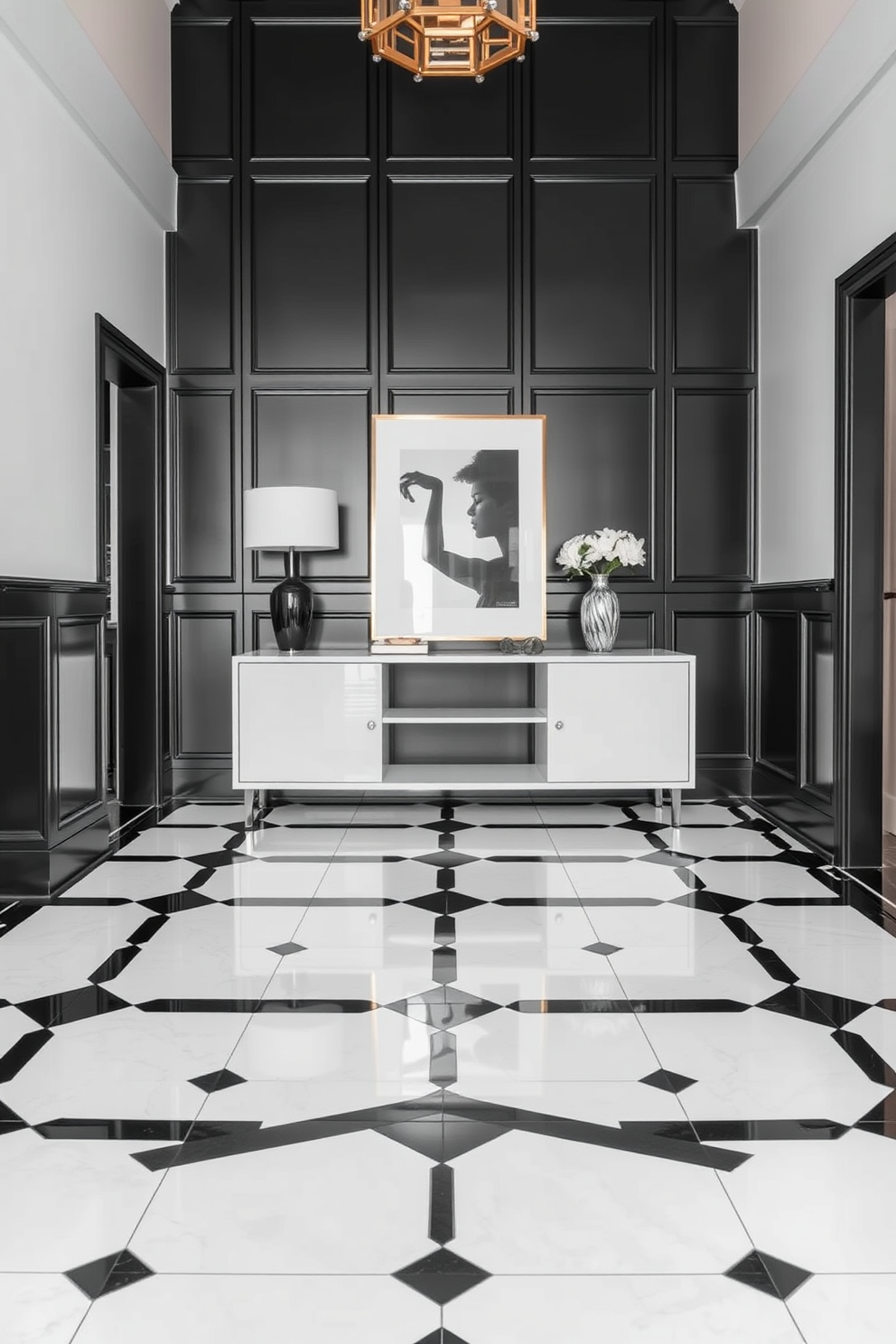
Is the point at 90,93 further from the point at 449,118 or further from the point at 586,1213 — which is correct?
the point at 586,1213

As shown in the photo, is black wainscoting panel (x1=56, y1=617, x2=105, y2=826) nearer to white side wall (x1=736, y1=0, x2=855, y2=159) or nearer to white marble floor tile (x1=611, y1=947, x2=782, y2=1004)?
white marble floor tile (x1=611, y1=947, x2=782, y2=1004)

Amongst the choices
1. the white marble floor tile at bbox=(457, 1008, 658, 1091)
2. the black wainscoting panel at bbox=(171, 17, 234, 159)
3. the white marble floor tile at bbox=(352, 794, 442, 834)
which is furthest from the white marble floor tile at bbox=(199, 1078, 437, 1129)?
the black wainscoting panel at bbox=(171, 17, 234, 159)

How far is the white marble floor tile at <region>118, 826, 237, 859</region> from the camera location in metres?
4.03

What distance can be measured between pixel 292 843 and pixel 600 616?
1.67 metres

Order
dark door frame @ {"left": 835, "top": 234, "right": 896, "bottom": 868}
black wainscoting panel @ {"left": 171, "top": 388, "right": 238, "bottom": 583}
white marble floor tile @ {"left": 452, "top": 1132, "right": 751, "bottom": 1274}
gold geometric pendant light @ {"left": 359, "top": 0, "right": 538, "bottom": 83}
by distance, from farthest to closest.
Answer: black wainscoting panel @ {"left": 171, "top": 388, "right": 238, "bottom": 583}, dark door frame @ {"left": 835, "top": 234, "right": 896, "bottom": 868}, gold geometric pendant light @ {"left": 359, "top": 0, "right": 538, "bottom": 83}, white marble floor tile @ {"left": 452, "top": 1132, "right": 751, "bottom": 1274}

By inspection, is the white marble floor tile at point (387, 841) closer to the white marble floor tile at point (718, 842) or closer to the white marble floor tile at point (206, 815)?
the white marble floor tile at point (206, 815)

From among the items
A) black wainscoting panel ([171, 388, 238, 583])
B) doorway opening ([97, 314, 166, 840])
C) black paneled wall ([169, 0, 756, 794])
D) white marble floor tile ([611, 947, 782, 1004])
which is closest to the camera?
white marble floor tile ([611, 947, 782, 1004])

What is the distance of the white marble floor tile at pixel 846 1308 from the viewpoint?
1337 mm

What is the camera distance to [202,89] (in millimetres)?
4973

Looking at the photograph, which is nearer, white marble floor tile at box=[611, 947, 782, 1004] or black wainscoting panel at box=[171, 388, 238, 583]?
white marble floor tile at box=[611, 947, 782, 1004]

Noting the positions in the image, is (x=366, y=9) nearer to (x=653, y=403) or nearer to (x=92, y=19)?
(x=92, y=19)

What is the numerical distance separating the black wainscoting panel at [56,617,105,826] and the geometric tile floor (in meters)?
0.37

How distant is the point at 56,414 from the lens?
3688 mm

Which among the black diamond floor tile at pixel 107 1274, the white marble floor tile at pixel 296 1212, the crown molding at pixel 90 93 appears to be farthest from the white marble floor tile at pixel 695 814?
the crown molding at pixel 90 93
